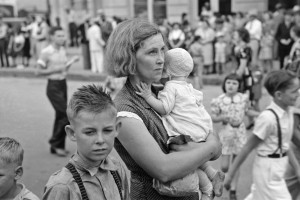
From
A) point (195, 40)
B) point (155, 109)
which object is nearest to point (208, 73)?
point (195, 40)

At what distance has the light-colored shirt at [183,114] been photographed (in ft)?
8.04

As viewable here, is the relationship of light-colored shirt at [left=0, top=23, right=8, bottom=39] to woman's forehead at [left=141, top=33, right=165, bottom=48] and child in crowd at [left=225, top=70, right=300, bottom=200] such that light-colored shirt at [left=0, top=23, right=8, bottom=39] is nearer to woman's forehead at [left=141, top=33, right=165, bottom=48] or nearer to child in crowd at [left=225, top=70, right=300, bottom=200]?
child in crowd at [left=225, top=70, right=300, bottom=200]

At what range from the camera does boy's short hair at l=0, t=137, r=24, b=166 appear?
7.88ft

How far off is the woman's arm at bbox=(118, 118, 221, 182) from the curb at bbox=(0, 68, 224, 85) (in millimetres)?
11441

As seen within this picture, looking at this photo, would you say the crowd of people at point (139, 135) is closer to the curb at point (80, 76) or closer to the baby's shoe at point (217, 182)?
the baby's shoe at point (217, 182)

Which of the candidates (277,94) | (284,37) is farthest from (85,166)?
(284,37)

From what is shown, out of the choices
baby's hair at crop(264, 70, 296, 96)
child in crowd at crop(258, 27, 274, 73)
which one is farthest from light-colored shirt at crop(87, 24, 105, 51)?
baby's hair at crop(264, 70, 296, 96)

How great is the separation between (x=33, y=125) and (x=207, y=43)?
6835 millimetres

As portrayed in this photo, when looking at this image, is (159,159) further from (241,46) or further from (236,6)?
(236,6)

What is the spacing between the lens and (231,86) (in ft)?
19.4

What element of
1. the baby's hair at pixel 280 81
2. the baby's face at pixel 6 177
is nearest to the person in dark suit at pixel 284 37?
the baby's hair at pixel 280 81

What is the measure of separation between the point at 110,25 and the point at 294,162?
1154 cm

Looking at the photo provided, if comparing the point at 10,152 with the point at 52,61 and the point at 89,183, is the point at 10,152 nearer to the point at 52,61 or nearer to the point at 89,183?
the point at 89,183

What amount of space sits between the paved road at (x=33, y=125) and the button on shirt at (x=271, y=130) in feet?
5.46
